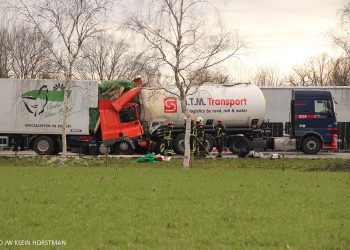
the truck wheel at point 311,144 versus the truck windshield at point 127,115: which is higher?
the truck windshield at point 127,115

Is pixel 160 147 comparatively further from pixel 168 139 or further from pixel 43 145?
pixel 43 145

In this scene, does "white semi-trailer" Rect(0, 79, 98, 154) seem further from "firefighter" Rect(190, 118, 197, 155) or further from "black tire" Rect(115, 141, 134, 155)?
"firefighter" Rect(190, 118, 197, 155)

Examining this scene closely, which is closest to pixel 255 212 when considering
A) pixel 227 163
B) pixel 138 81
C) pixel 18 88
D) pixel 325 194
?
pixel 325 194

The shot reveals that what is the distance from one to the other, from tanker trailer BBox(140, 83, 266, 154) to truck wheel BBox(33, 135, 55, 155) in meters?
4.61

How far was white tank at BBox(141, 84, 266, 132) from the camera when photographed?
3095cm

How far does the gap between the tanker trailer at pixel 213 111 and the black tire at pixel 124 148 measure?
1312 millimetres

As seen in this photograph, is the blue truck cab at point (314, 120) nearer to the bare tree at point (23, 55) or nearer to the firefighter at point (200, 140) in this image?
the firefighter at point (200, 140)

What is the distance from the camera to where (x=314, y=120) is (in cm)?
3169

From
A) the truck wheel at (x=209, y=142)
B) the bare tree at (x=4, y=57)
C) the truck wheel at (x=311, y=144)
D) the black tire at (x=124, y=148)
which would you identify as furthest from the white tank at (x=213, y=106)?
the bare tree at (x=4, y=57)

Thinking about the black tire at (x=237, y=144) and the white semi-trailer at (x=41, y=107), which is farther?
the black tire at (x=237, y=144)

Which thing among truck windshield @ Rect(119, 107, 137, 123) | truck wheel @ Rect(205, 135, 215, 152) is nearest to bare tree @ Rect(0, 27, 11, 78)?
truck windshield @ Rect(119, 107, 137, 123)

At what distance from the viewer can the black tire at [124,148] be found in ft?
100

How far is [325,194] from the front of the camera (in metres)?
13.1

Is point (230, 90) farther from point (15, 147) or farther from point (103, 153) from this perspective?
point (15, 147)
